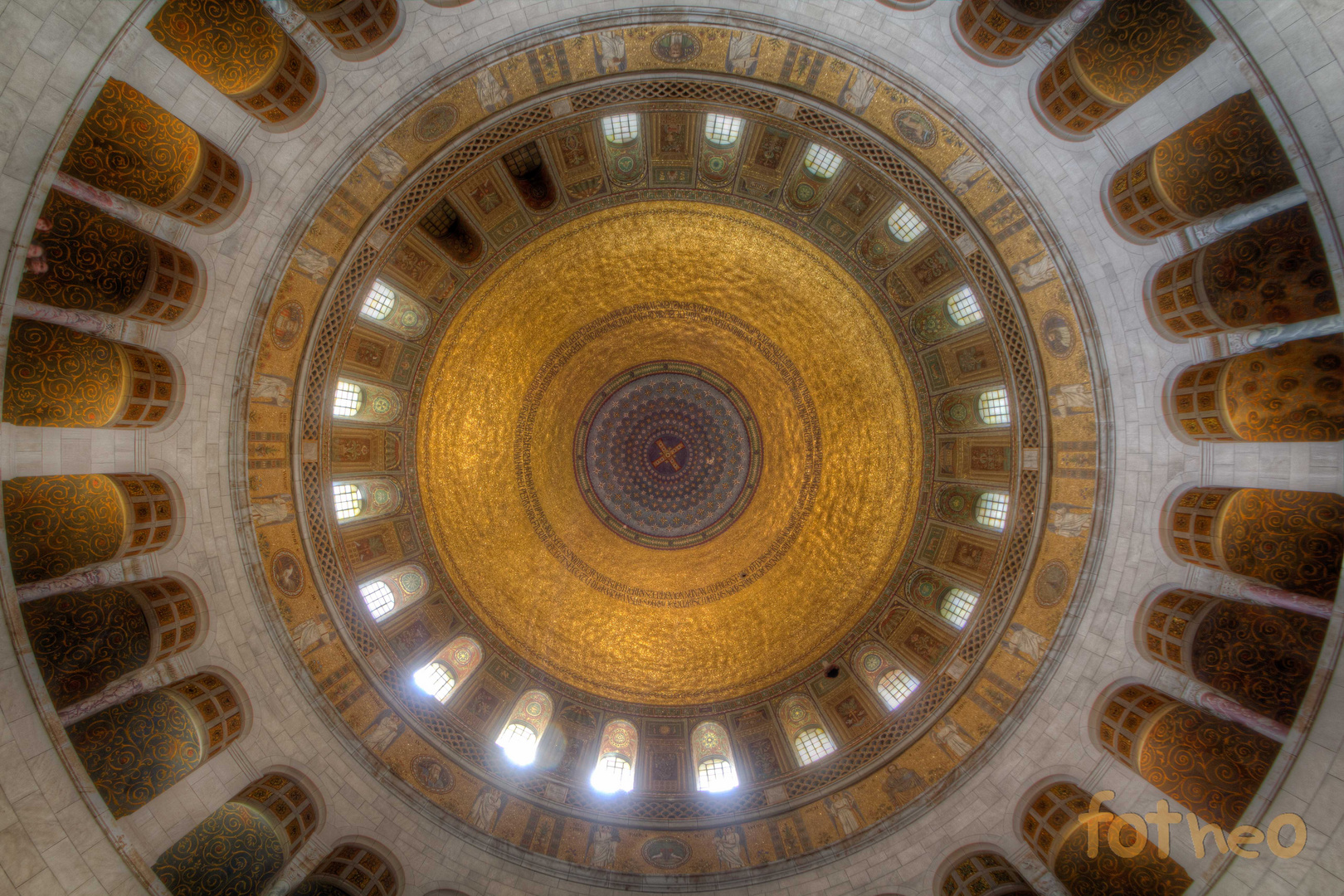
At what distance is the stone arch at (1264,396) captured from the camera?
33.7 ft

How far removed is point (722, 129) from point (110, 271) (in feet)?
42.6

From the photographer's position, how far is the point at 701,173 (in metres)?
15.9

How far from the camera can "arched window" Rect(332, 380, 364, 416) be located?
1510 centimetres

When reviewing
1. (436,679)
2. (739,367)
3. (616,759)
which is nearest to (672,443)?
(739,367)

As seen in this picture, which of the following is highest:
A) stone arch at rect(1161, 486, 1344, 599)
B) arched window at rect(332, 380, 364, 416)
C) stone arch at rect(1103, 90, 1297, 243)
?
stone arch at rect(1103, 90, 1297, 243)

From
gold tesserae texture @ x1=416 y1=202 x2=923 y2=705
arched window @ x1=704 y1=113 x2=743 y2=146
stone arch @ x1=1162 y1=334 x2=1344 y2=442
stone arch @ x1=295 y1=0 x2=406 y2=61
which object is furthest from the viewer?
gold tesserae texture @ x1=416 y1=202 x2=923 y2=705

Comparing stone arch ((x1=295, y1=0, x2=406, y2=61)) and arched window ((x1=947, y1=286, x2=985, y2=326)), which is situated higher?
stone arch ((x1=295, y1=0, x2=406, y2=61))

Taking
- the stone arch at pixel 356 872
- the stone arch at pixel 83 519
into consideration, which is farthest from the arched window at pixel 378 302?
the stone arch at pixel 356 872

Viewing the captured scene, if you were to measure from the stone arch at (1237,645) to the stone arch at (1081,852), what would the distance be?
3.35 meters

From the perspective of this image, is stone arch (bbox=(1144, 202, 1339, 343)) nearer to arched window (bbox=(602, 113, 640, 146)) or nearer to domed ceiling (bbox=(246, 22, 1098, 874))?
domed ceiling (bbox=(246, 22, 1098, 874))

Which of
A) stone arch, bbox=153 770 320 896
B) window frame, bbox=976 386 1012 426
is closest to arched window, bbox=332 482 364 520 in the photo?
stone arch, bbox=153 770 320 896

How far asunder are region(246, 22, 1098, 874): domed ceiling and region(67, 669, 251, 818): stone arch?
5.90 ft

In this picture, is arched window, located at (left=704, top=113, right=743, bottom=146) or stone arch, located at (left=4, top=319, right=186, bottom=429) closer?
stone arch, located at (left=4, top=319, right=186, bottom=429)

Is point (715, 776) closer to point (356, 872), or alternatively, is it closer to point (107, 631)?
point (356, 872)
